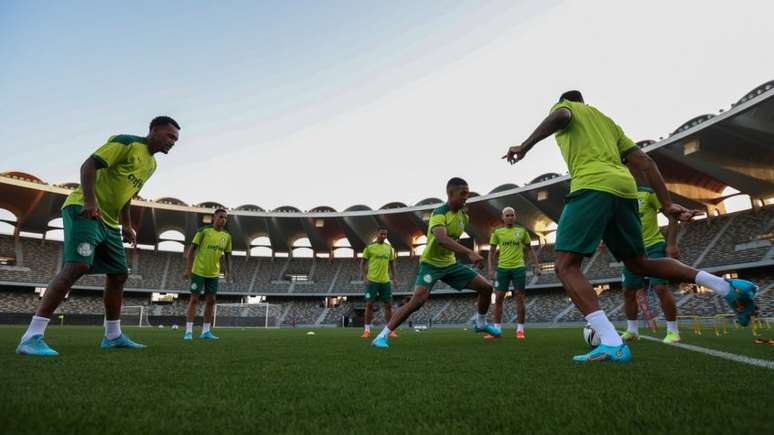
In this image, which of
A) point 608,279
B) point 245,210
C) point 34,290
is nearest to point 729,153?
point 608,279

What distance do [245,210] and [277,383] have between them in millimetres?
38754

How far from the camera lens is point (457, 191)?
18.2 ft

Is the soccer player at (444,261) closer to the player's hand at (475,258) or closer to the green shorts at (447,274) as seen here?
the green shorts at (447,274)

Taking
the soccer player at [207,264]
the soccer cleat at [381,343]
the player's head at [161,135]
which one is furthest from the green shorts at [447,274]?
the soccer player at [207,264]

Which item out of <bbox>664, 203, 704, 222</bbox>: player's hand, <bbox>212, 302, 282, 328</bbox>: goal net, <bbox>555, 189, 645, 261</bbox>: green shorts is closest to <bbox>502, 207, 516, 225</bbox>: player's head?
<bbox>664, 203, 704, 222</bbox>: player's hand

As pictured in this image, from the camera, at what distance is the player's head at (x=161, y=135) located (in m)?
4.52

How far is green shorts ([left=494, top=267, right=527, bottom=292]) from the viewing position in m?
8.54

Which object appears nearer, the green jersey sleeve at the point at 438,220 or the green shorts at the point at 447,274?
the green jersey sleeve at the point at 438,220

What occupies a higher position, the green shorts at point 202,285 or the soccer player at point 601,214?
the soccer player at point 601,214

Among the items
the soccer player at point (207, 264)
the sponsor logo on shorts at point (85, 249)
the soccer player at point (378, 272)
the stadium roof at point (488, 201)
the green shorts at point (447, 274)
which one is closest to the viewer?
the sponsor logo on shorts at point (85, 249)

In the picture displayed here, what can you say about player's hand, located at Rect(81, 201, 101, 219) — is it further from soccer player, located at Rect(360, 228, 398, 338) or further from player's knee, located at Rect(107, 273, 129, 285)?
soccer player, located at Rect(360, 228, 398, 338)

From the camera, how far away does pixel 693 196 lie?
93.1 ft

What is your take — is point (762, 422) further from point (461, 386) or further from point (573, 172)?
point (573, 172)

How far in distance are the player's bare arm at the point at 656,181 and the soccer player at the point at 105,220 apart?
14.5 feet
